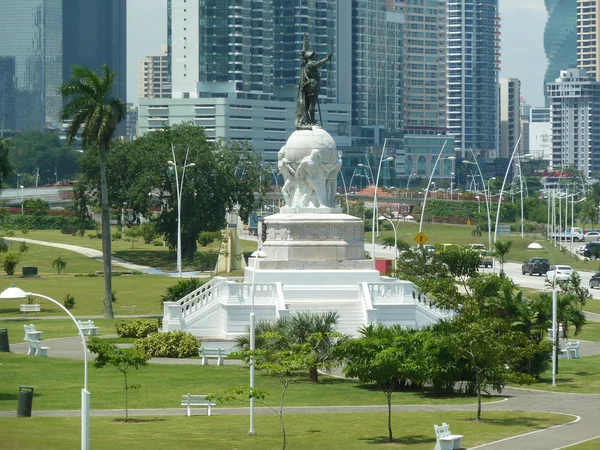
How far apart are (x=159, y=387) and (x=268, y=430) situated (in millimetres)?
8422

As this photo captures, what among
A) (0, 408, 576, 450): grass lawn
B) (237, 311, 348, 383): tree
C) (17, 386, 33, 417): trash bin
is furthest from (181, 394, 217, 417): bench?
(237, 311, 348, 383): tree

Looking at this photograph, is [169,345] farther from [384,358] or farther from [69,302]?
[69,302]

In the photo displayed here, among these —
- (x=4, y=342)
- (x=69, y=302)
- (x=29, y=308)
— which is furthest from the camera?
(x=69, y=302)

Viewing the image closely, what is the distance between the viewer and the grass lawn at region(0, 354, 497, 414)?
45750 millimetres

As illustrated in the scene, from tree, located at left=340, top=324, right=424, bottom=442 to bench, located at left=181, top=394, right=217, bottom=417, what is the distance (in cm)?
463

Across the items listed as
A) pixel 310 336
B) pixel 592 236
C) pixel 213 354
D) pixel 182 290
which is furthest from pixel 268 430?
pixel 592 236

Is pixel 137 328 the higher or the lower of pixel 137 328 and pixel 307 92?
the lower

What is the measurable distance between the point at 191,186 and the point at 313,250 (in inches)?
1950

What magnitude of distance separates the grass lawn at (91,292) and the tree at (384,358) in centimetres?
3007

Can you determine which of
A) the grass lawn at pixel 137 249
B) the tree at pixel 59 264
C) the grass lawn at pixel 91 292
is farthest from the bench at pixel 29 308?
the grass lawn at pixel 137 249

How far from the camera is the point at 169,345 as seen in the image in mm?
57156

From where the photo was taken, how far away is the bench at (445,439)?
37.6m

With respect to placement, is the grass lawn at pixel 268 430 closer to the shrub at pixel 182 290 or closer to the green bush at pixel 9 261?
the shrub at pixel 182 290

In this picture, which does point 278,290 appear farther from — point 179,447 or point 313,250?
point 179,447
